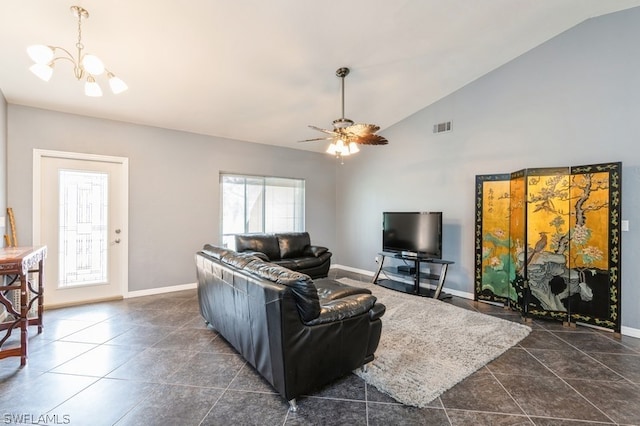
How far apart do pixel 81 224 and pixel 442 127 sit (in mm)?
6076

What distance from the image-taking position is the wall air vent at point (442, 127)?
5.10 m

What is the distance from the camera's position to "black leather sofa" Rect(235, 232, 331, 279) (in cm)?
525

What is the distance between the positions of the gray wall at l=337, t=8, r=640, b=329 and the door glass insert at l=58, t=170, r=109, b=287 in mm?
4879

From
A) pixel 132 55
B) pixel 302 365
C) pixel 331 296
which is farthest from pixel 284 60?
pixel 302 365

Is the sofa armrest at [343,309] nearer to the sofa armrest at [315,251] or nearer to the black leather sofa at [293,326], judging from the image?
the black leather sofa at [293,326]

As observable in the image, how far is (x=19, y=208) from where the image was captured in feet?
12.8

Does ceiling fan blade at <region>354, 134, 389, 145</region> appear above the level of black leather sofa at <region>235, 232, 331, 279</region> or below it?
above

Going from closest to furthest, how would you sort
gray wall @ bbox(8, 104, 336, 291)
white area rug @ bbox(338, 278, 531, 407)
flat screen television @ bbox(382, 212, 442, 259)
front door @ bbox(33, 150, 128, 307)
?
white area rug @ bbox(338, 278, 531, 407), gray wall @ bbox(8, 104, 336, 291), front door @ bbox(33, 150, 128, 307), flat screen television @ bbox(382, 212, 442, 259)

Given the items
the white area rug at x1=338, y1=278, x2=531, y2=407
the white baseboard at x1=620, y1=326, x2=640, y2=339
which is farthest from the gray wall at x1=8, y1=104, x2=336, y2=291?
the white baseboard at x1=620, y1=326, x2=640, y2=339

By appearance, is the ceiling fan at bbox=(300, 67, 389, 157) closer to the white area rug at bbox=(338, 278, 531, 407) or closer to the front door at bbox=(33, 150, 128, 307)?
the white area rug at bbox=(338, 278, 531, 407)

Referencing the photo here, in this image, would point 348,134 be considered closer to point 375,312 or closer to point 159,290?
point 375,312

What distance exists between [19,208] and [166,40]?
312 cm

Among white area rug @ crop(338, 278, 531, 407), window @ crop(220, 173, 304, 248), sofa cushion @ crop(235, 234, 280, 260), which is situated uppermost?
window @ crop(220, 173, 304, 248)

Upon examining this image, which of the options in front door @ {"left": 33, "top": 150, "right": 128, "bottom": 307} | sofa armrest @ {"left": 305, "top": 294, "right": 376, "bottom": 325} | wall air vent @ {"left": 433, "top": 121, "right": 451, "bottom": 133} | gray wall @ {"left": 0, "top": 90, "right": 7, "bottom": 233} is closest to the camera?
sofa armrest @ {"left": 305, "top": 294, "right": 376, "bottom": 325}
